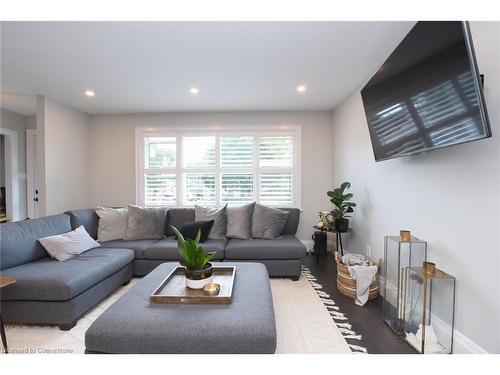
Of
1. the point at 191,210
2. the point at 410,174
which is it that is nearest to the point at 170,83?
the point at 191,210

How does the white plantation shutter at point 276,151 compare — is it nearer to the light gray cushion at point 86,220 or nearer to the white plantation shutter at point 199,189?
the white plantation shutter at point 199,189

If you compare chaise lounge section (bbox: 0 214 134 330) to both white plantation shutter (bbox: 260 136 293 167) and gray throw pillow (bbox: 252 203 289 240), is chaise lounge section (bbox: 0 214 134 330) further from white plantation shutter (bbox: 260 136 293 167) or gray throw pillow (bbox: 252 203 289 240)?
white plantation shutter (bbox: 260 136 293 167)

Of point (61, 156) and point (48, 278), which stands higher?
point (61, 156)

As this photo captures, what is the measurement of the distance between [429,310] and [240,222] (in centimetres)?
213

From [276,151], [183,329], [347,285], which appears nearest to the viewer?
[183,329]

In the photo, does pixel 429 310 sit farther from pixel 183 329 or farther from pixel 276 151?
pixel 276 151

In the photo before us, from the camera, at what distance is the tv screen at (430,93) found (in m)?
1.11

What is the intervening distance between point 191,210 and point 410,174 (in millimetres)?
2751

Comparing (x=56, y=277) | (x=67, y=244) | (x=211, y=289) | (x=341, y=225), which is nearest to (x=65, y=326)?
(x=56, y=277)

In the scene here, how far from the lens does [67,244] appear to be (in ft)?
7.55

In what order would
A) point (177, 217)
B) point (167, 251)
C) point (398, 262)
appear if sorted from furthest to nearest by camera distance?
point (177, 217), point (167, 251), point (398, 262)

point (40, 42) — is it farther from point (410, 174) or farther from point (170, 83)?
point (410, 174)

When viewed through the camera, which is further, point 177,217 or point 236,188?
point 236,188
